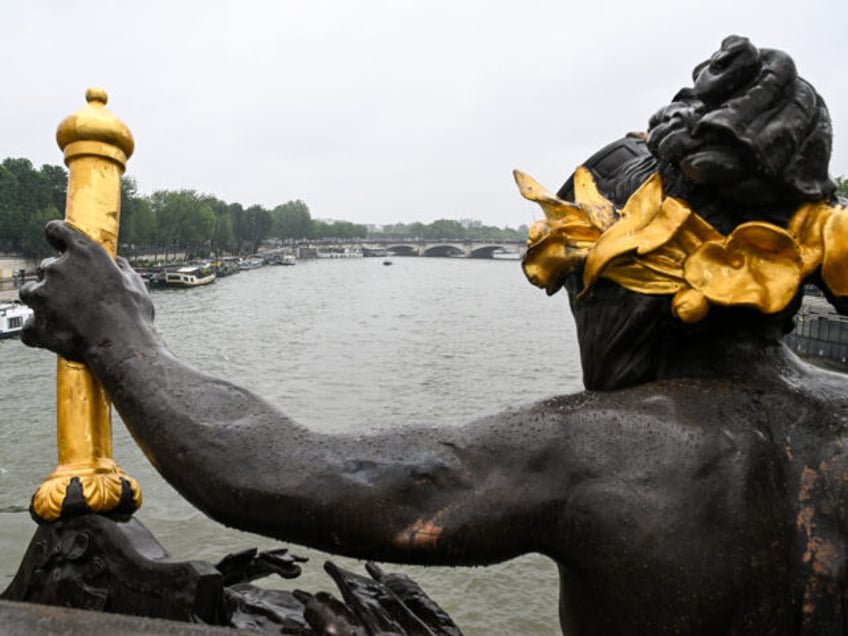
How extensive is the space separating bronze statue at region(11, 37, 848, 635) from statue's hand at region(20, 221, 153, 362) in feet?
0.33

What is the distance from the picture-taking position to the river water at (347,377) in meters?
7.61

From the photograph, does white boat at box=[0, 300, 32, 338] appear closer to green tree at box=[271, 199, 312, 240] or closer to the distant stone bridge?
the distant stone bridge

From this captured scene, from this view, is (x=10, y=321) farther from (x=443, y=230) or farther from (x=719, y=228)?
(x=443, y=230)

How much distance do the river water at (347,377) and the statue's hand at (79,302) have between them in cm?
42

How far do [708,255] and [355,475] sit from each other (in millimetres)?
641

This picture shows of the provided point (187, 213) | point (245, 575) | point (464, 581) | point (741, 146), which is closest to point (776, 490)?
point (741, 146)

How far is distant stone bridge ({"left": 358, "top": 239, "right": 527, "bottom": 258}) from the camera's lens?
82206mm

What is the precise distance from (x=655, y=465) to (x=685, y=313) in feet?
0.80

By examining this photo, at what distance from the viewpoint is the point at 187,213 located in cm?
6131

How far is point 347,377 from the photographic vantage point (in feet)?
60.9

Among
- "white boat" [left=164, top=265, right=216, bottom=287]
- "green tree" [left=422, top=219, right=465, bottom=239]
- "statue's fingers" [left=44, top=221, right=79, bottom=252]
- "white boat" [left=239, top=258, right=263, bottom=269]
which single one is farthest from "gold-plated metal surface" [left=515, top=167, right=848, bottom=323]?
"green tree" [left=422, top=219, right=465, bottom=239]

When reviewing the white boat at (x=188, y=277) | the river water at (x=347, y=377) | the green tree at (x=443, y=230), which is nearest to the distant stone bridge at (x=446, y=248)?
the green tree at (x=443, y=230)

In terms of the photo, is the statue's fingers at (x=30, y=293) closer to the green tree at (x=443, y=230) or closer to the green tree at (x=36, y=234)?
the green tree at (x=36, y=234)

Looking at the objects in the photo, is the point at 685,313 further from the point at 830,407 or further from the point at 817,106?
the point at 817,106
